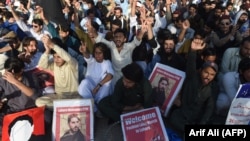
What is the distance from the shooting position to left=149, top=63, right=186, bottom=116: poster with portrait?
4.59 meters

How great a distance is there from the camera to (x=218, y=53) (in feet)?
19.2

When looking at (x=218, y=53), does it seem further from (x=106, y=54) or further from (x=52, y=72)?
(x=52, y=72)

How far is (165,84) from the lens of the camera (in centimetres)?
468

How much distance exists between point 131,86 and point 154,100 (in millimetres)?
409

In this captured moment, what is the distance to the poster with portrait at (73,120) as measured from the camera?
4.12 metres

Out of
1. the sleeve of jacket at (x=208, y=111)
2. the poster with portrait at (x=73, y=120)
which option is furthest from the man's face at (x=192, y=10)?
the poster with portrait at (x=73, y=120)

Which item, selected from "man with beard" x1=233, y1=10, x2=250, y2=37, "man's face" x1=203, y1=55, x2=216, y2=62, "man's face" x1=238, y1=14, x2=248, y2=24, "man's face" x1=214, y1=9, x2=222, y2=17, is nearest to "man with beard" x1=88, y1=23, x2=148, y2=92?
"man's face" x1=203, y1=55, x2=216, y2=62

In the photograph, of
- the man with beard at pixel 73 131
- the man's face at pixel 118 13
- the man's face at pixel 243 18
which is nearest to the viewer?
the man with beard at pixel 73 131

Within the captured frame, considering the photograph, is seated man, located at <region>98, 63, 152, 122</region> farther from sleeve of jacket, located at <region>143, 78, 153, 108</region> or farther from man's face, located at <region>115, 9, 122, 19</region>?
man's face, located at <region>115, 9, 122, 19</region>

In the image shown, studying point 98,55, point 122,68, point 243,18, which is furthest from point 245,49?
point 243,18

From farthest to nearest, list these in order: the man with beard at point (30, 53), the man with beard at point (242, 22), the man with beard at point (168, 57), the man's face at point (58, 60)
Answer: the man with beard at point (242, 22)
the man with beard at point (30, 53)
the man with beard at point (168, 57)
the man's face at point (58, 60)

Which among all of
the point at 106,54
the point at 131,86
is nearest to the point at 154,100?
the point at 131,86

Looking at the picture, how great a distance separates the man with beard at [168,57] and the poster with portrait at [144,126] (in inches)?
42.2

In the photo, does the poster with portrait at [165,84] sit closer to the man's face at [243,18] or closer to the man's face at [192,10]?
the man's face at [243,18]
